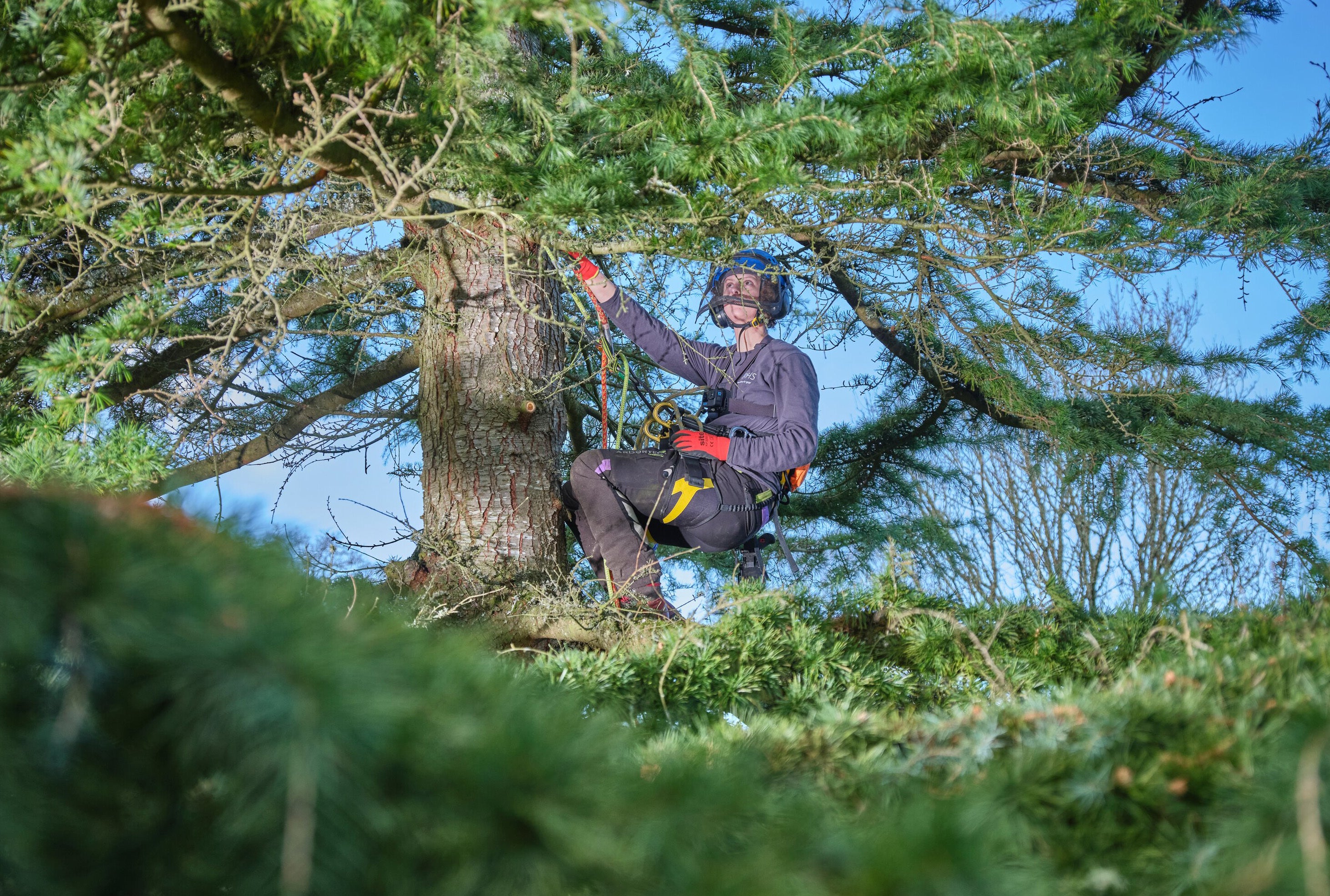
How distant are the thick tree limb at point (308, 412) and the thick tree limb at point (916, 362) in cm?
215

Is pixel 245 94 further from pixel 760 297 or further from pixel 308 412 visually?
pixel 308 412

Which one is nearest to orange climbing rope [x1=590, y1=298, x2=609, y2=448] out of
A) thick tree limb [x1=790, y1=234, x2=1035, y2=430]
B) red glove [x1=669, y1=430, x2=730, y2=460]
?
red glove [x1=669, y1=430, x2=730, y2=460]

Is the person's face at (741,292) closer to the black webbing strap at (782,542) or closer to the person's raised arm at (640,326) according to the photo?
the person's raised arm at (640,326)

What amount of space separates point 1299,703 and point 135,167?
10.5 feet

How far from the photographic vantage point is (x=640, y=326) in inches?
159

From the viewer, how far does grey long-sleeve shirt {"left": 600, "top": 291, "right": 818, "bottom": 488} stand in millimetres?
3848

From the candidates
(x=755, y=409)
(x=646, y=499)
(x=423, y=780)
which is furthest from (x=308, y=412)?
(x=423, y=780)

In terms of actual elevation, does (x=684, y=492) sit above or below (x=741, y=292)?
below

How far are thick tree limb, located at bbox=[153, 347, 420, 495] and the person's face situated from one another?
1446 mm

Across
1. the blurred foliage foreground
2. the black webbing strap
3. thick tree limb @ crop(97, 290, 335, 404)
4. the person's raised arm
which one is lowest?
the blurred foliage foreground

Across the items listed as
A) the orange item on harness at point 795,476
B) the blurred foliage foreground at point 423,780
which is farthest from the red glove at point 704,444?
the blurred foliage foreground at point 423,780

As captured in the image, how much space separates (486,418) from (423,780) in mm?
3074

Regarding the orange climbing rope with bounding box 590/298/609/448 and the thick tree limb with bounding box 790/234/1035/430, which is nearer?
the orange climbing rope with bounding box 590/298/609/448

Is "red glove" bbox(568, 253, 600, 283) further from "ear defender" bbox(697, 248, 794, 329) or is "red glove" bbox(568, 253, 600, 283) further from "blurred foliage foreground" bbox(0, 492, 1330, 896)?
"blurred foliage foreground" bbox(0, 492, 1330, 896)
